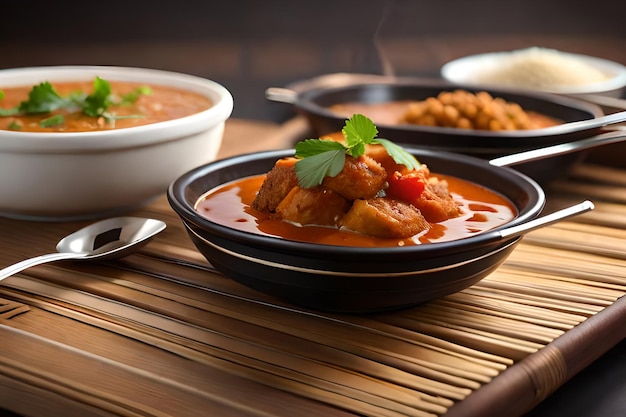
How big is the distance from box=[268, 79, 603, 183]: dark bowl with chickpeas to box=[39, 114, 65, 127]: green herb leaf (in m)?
0.79

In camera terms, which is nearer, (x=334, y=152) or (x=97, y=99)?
(x=334, y=152)

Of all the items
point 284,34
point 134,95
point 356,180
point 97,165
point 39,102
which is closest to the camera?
point 356,180

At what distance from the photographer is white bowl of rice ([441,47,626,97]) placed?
3.32 m

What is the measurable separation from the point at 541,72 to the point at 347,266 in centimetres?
225

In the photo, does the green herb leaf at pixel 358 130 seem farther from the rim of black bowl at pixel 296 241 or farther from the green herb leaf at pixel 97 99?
the green herb leaf at pixel 97 99

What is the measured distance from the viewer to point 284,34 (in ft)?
20.3

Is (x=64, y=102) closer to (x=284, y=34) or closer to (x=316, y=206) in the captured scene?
(x=316, y=206)

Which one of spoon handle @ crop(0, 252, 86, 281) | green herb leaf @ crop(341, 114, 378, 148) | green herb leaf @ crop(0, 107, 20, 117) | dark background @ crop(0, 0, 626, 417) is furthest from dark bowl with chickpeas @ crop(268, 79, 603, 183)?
dark background @ crop(0, 0, 626, 417)

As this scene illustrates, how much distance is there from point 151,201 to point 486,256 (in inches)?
41.5

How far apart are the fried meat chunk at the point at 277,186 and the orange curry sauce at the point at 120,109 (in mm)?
580

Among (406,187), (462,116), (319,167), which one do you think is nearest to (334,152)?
(319,167)

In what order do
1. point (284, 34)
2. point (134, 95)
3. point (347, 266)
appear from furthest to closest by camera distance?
point (284, 34)
point (134, 95)
point (347, 266)

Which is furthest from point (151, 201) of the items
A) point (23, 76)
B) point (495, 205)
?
point (495, 205)

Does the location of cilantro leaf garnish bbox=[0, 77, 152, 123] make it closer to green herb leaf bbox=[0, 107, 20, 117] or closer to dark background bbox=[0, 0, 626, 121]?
green herb leaf bbox=[0, 107, 20, 117]
